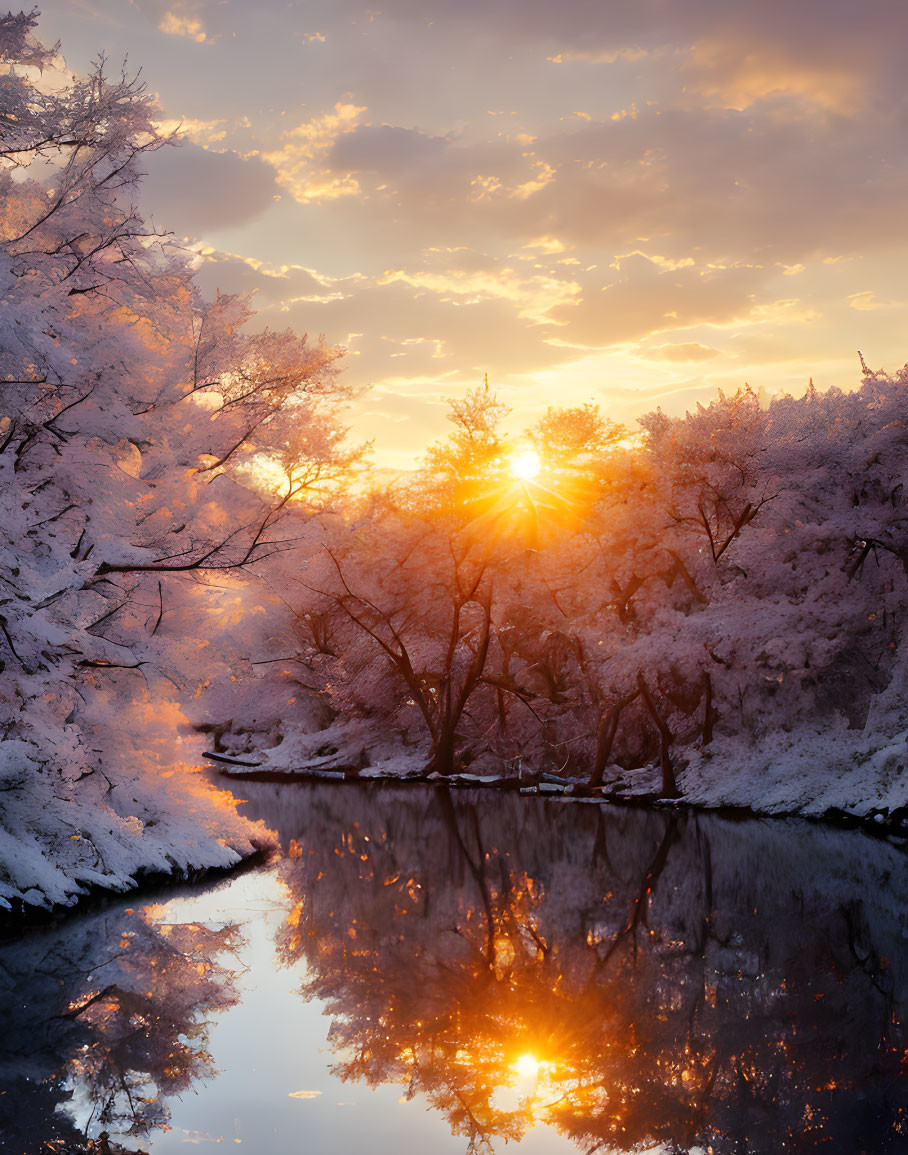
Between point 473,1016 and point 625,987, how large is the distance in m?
1.42

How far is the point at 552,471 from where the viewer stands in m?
36.2

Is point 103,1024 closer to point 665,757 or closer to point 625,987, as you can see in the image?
point 625,987

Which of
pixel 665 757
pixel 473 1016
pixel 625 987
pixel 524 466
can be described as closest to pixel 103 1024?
pixel 473 1016

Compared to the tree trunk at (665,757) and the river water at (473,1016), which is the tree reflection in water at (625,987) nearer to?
the river water at (473,1016)

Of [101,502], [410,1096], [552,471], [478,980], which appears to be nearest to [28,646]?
[101,502]

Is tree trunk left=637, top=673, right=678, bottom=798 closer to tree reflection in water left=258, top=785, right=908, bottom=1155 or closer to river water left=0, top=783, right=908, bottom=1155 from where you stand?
tree reflection in water left=258, top=785, right=908, bottom=1155

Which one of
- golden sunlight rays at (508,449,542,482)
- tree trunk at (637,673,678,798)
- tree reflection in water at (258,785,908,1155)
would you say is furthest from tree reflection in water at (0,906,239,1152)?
golden sunlight rays at (508,449,542,482)

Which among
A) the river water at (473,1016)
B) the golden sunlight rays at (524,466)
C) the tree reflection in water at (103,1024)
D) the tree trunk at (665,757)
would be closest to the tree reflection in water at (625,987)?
the river water at (473,1016)

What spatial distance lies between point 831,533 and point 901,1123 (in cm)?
2114

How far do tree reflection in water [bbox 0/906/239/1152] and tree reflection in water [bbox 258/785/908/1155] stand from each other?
934mm

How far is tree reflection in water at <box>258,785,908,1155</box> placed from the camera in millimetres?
5402

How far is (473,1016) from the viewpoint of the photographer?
7242 millimetres

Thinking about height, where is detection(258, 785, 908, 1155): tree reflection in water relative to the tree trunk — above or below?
above

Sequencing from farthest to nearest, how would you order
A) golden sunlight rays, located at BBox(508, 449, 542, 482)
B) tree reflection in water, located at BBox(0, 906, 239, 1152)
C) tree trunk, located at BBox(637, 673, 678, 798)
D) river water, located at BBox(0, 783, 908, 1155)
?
1. golden sunlight rays, located at BBox(508, 449, 542, 482)
2. tree trunk, located at BBox(637, 673, 678, 798)
3. tree reflection in water, located at BBox(0, 906, 239, 1152)
4. river water, located at BBox(0, 783, 908, 1155)
